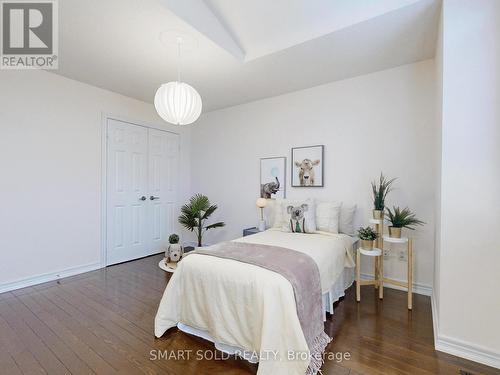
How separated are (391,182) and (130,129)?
3677 millimetres

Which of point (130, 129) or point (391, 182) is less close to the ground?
point (130, 129)

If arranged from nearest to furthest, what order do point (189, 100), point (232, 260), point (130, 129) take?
1. point (232, 260)
2. point (189, 100)
3. point (130, 129)

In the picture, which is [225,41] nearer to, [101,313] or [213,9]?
[213,9]

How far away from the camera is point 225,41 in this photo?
2.49m

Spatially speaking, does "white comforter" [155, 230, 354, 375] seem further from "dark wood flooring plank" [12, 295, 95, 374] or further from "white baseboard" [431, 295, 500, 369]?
"white baseboard" [431, 295, 500, 369]

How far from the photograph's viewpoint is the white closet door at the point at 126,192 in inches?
143

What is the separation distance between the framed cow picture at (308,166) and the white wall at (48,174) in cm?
274

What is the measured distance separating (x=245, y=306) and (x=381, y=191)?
1.80 metres

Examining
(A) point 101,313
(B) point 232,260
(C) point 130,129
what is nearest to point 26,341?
(A) point 101,313

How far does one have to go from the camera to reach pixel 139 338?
74.2 inches

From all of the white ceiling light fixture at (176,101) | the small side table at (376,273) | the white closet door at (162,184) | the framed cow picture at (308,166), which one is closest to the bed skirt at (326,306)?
the small side table at (376,273)

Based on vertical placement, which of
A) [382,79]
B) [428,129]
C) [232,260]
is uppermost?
[382,79]

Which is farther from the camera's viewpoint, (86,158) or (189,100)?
(86,158)

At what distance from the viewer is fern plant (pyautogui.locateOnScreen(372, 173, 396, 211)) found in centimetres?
256
